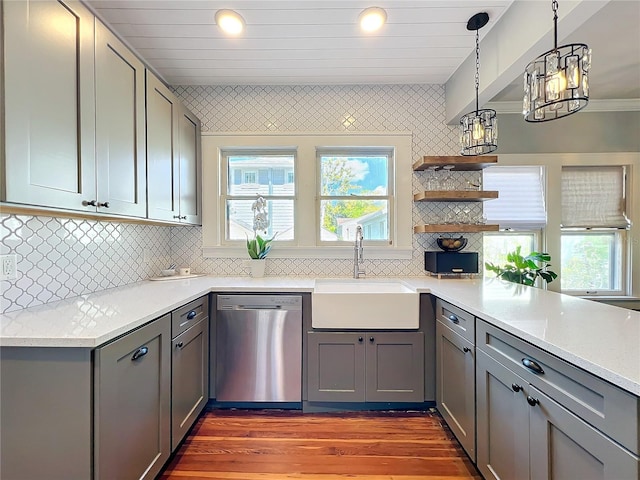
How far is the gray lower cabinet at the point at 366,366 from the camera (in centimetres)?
218

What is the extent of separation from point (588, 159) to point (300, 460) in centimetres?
357

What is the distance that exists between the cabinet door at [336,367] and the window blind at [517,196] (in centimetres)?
190

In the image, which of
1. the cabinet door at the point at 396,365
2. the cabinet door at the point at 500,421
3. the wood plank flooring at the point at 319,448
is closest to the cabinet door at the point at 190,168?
the wood plank flooring at the point at 319,448

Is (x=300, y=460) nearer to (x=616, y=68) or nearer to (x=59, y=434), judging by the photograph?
(x=59, y=434)

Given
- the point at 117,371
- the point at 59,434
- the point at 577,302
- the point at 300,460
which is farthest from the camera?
the point at 300,460

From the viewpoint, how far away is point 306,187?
281cm

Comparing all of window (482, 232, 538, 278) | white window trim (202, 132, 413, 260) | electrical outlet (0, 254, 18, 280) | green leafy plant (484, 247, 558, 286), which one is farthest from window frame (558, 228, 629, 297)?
electrical outlet (0, 254, 18, 280)

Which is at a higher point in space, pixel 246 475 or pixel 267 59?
pixel 267 59

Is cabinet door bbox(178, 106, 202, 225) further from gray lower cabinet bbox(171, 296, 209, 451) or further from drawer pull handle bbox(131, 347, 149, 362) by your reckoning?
drawer pull handle bbox(131, 347, 149, 362)

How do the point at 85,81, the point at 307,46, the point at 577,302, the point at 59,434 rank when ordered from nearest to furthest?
the point at 59,434 → the point at 85,81 → the point at 577,302 → the point at 307,46

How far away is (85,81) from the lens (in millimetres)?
1392

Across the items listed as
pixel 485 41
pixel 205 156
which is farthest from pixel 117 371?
pixel 485 41

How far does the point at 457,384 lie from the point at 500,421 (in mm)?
461

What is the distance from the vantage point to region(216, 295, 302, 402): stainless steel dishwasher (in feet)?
7.18
